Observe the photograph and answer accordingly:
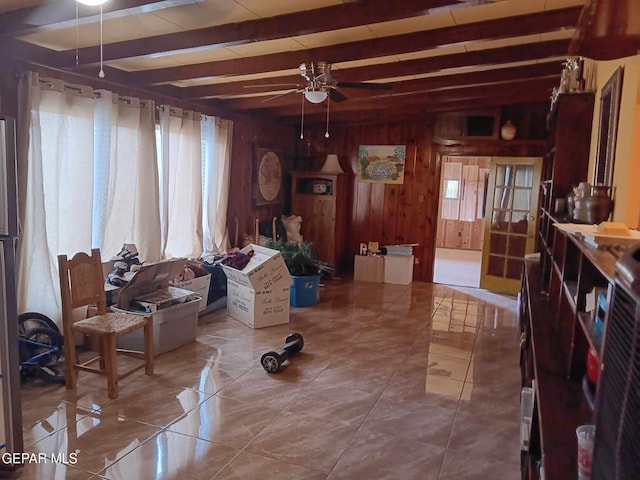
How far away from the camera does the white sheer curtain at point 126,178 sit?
404cm

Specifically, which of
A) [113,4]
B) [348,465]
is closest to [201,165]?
[113,4]

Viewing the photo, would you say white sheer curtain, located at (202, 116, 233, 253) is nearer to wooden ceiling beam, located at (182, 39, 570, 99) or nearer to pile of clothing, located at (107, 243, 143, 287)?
wooden ceiling beam, located at (182, 39, 570, 99)

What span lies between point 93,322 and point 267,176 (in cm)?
397

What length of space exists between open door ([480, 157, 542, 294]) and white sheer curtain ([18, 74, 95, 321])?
498cm

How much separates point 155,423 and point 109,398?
47 cm

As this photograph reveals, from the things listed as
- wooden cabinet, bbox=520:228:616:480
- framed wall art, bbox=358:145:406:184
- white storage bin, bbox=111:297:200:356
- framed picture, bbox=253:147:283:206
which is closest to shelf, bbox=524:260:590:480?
wooden cabinet, bbox=520:228:616:480

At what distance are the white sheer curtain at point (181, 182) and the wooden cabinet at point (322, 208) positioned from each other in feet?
6.80

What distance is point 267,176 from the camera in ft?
22.1

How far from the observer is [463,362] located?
386 cm

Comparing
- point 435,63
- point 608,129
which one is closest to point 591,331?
point 608,129

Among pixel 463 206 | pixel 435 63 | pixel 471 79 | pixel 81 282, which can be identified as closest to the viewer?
pixel 81 282

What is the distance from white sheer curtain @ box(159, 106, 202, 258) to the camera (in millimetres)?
4746

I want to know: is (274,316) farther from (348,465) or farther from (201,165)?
(348,465)

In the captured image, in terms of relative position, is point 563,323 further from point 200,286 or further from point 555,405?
point 200,286
